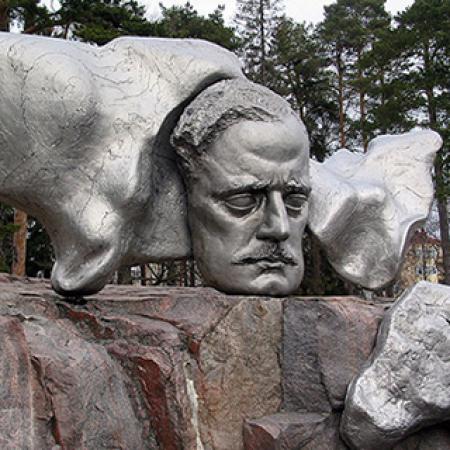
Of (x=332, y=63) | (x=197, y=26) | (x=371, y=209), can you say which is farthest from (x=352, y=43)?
(x=371, y=209)

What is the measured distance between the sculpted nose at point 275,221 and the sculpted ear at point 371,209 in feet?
1.61

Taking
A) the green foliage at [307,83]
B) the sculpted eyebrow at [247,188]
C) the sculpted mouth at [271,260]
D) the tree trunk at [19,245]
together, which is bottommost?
the tree trunk at [19,245]

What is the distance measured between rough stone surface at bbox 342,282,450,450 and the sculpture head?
484 mm

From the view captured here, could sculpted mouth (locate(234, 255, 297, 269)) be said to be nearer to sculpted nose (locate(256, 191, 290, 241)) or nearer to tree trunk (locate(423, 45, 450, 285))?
sculpted nose (locate(256, 191, 290, 241))

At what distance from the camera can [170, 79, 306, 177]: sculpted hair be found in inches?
104

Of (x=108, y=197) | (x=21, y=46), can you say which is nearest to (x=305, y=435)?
(x=108, y=197)

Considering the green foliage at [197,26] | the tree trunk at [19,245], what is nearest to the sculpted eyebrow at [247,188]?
the tree trunk at [19,245]

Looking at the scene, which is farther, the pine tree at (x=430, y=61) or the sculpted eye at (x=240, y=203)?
the pine tree at (x=430, y=61)

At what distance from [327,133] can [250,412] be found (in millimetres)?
13135

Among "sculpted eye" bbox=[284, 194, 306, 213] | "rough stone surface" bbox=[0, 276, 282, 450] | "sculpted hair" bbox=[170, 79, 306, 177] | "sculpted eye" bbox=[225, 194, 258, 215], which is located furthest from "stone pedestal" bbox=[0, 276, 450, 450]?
"sculpted hair" bbox=[170, 79, 306, 177]

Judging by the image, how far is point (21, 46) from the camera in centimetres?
262

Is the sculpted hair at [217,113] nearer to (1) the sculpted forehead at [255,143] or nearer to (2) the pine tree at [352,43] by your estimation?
(1) the sculpted forehead at [255,143]

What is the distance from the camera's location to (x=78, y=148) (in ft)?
8.49

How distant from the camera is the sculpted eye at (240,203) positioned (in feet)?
8.62
